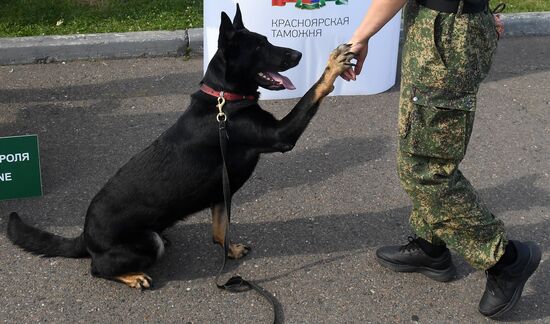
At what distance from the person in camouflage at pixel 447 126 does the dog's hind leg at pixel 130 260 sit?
127 centimetres

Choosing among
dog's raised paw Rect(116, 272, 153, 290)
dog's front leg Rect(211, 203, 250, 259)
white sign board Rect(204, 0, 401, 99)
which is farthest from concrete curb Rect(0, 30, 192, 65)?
dog's raised paw Rect(116, 272, 153, 290)

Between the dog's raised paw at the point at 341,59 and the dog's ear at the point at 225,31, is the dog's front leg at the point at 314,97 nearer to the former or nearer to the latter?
the dog's raised paw at the point at 341,59

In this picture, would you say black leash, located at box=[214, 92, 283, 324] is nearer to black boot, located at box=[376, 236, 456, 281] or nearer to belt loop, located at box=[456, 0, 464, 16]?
black boot, located at box=[376, 236, 456, 281]

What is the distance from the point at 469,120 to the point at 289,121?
2.64 ft

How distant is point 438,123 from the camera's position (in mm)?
2762

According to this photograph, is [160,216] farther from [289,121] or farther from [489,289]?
[489,289]

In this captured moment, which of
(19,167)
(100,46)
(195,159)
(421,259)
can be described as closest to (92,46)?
(100,46)

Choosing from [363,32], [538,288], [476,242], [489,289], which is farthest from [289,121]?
[538,288]

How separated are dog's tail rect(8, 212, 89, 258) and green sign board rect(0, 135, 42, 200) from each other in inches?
22.5

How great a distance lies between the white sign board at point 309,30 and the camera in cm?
509

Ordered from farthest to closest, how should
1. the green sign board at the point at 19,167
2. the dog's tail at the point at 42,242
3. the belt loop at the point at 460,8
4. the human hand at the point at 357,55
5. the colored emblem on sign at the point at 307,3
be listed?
the colored emblem on sign at the point at 307,3
the green sign board at the point at 19,167
the dog's tail at the point at 42,242
the human hand at the point at 357,55
the belt loop at the point at 460,8

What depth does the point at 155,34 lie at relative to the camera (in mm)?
6367

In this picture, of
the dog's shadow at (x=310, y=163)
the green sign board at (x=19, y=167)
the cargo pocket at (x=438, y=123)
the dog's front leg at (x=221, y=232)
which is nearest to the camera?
the cargo pocket at (x=438, y=123)

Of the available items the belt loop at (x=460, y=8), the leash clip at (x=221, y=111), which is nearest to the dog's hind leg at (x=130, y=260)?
the leash clip at (x=221, y=111)
